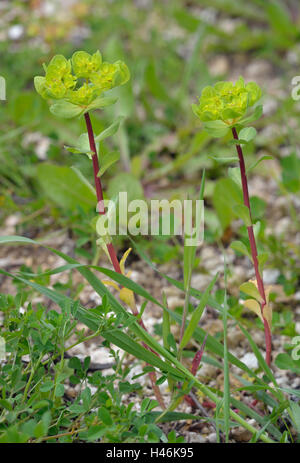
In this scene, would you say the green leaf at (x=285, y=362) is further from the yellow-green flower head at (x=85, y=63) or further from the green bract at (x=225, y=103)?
the yellow-green flower head at (x=85, y=63)

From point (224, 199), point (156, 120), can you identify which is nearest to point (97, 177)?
point (224, 199)

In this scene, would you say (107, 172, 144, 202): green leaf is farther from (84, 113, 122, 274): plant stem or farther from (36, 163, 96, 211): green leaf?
(84, 113, 122, 274): plant stem

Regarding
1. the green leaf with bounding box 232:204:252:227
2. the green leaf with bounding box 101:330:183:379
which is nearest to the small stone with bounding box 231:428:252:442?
the green leaf with bounding box 101:330:183:379

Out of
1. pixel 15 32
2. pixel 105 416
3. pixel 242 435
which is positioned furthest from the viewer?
pixel 15 32

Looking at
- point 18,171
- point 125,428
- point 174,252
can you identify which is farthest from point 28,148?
point 125,428

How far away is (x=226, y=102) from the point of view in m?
0.98

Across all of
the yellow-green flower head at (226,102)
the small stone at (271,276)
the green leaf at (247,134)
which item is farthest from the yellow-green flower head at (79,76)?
the small stone at (271,276)

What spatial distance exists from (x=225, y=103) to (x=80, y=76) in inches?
10.7

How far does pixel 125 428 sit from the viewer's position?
95cm

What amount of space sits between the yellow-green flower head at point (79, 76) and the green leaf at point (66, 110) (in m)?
0.02

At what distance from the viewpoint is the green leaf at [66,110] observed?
0.97 metres

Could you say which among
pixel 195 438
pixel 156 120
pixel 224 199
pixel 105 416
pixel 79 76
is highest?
pixel 156 120

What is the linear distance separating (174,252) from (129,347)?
1.81ft

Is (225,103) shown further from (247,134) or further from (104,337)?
(104,337)
